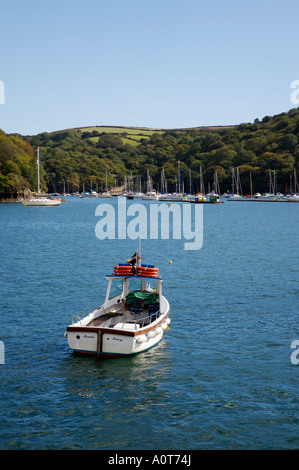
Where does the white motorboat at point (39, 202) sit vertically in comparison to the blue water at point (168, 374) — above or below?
above

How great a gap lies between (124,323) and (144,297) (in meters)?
3.89

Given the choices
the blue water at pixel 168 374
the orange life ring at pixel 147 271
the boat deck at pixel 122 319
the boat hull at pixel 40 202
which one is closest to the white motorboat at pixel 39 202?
the boat hull at pixel 40 202

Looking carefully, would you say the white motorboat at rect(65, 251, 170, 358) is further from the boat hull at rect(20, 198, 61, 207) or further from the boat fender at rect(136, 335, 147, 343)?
the boat hull at rect(20, 198, 61, 207)

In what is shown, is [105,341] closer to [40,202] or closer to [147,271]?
[147,271]

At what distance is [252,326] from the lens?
102 ft

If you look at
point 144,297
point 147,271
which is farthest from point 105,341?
point 147,271

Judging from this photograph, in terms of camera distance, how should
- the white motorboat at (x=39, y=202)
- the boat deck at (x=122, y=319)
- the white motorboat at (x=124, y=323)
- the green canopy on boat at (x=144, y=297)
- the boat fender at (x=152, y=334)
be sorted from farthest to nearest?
the white motorboat at (x=39, y=202) < the green canopy on boat at (x=144, y=297) < the boat deck at (x=122, y=319) < the boat fender at (x=152, y=334) < the white motorboat at (x=124, y=323)

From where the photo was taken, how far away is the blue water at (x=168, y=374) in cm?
1831

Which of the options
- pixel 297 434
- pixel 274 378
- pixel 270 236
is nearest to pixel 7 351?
pixel 274 378

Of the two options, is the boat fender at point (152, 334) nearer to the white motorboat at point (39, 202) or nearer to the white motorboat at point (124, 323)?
the white motorboat at point (124, 323)

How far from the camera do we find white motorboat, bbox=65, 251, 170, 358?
2461 centimetres

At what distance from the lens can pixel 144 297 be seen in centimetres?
3027

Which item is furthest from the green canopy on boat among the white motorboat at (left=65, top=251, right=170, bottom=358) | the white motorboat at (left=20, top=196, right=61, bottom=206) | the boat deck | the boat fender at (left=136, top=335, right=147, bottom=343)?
the white motorboat at (left=20, top=196, right=61, bottom=206)
